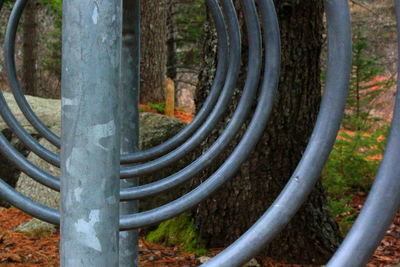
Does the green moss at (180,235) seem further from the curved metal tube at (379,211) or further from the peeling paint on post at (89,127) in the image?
the curved metal tube at (379,211)

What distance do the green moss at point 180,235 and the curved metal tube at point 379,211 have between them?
256cm

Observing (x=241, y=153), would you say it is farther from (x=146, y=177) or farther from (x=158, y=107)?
(x=158, y=107)

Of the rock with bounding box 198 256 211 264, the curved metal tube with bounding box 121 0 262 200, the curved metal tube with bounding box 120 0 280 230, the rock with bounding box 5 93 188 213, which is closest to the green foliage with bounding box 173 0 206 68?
the rock with bounding box 5 93 188 213

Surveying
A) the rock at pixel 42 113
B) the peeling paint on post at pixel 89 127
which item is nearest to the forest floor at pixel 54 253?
the rock at pixel 42 113

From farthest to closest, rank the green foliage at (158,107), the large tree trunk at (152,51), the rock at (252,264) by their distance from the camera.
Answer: the large tree trunk at (152,51) → the green foliage at (158,107) → the rock at (252,264)

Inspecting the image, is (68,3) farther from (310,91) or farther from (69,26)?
(310,91)

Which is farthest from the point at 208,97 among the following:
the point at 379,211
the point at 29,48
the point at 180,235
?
the point at 29,48

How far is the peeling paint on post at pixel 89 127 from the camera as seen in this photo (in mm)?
946

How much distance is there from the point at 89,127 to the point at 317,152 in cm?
39

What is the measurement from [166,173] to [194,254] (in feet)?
2.45

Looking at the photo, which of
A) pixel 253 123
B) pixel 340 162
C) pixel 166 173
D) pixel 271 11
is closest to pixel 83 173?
pixel 253 123

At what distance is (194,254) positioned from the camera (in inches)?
125

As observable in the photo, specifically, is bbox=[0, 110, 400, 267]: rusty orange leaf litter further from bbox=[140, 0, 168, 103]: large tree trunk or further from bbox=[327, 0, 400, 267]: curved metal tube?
bbox=[140, 0, 168, 103]: large tree trunk

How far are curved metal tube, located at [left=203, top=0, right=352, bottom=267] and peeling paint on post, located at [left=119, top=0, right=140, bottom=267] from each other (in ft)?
3.18
